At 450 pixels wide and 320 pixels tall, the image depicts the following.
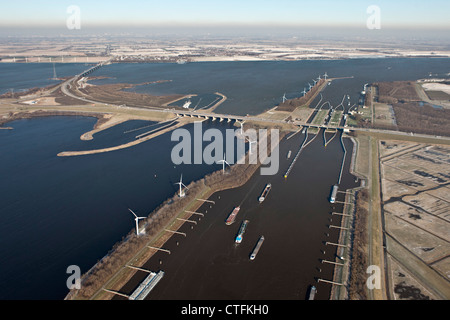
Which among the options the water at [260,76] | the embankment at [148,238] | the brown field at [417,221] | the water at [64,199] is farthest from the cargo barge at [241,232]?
the water at [260,76]

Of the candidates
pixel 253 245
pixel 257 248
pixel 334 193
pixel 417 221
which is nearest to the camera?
pixel 257 248

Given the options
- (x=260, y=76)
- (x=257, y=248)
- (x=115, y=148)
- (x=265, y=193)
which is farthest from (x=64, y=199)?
(x=260, y=76)

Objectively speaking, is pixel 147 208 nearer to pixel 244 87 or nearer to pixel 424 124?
pixel 424 124

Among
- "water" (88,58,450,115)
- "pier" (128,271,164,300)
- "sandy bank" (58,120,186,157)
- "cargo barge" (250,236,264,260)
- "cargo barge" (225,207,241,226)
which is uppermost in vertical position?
"water" (88,58,450,115)

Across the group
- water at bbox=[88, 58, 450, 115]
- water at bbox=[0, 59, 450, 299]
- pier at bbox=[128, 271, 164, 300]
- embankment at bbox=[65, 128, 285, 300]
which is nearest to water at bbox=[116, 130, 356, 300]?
water at bbox=[0, 59, 450, 299]

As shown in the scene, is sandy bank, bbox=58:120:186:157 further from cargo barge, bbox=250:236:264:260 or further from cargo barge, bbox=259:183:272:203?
cargo barge, bbox=250:236:264:260

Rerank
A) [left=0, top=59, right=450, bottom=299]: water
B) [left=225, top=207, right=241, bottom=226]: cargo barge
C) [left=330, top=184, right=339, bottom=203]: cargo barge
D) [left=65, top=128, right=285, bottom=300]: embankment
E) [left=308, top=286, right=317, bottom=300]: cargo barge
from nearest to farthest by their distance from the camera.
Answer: [left=308, top=286, right=317, bottom=300]: cargo barge
[left=65, top=128, right=285, bottom=300]: embankment
[left=0, top=59, right=450, bottom=299]: water
[left=225, top=207, right=241, bottom=226]: cargo barge
[left=330, top=184, right=339, bottom=203]: cargo barge

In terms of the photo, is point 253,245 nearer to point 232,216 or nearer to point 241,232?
point 241,232

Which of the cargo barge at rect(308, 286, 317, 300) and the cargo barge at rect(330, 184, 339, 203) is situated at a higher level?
the cargo barge at rect(330, 184, 339, 203)

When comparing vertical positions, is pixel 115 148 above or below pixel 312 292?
above

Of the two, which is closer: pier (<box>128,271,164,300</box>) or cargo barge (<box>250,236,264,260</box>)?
pier (<box>128,271,164,300</box>)
